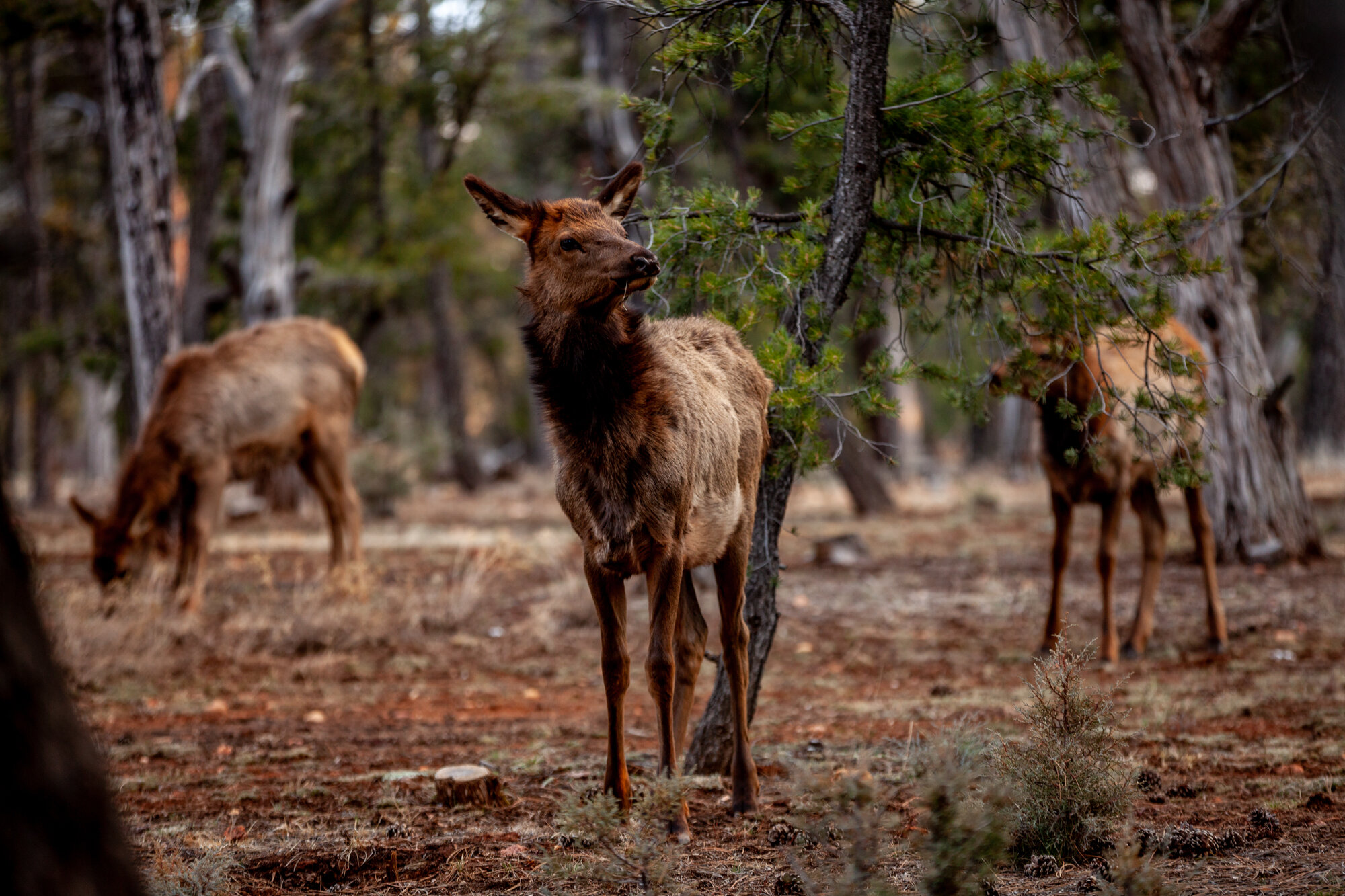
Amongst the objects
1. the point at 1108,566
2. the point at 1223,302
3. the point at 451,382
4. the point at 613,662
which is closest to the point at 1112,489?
the point at 1108,566

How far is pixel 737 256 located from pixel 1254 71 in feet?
47.0

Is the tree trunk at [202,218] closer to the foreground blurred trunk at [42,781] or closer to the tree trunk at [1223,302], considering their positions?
the tree trunk at [1223,302]

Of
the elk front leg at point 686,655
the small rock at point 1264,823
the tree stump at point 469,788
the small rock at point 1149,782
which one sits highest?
the elk front leg at point 686,655

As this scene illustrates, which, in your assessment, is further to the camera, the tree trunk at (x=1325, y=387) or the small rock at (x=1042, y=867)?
the tree trunk at (x=1325, y=387)

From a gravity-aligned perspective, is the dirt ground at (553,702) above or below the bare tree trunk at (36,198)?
below

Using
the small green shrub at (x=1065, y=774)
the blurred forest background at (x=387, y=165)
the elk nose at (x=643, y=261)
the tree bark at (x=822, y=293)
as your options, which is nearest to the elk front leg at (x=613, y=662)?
the tree bark at (x=822, y=293)

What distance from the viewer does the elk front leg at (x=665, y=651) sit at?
4.48m

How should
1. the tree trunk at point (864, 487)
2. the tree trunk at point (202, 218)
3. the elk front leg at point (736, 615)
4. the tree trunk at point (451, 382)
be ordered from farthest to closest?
the tree trunk at point (451, 382), the tree trunk at point (864, 487), the tree trunk at point (202, 218), the elk front leg at point (736, 615)

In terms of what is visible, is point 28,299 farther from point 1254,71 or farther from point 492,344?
point 1254,71

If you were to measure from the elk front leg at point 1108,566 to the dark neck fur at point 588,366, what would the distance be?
5.03 m

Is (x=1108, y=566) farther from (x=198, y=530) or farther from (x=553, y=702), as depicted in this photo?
(x=198, y=530)

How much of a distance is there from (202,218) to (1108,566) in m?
14.4

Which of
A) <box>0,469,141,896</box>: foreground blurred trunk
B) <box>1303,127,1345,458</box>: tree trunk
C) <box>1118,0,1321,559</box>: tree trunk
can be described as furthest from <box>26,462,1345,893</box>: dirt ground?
<box>1303,127,1345,458</box>: tree trunk

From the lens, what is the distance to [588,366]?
4.63m
